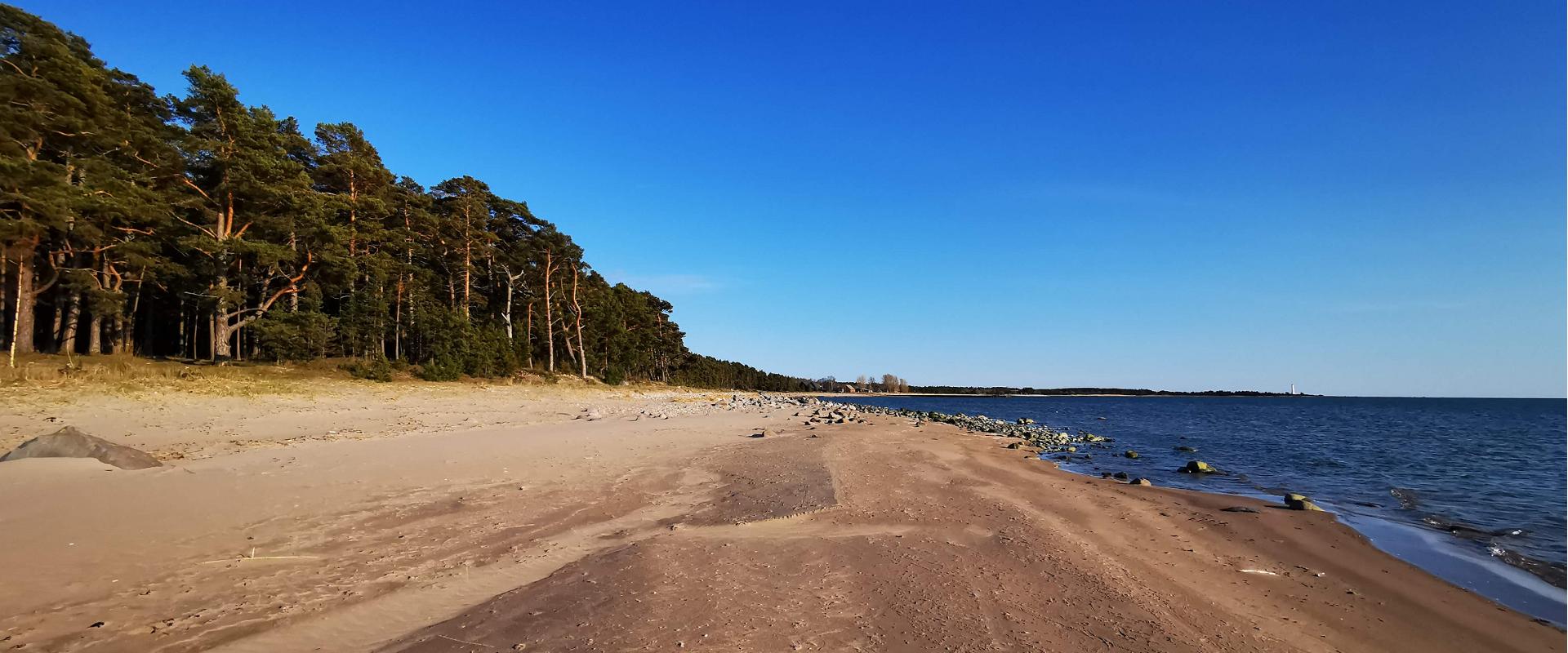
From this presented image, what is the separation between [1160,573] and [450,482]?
352 inches

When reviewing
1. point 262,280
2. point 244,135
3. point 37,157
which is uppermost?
point 244,135

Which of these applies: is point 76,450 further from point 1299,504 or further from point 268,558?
point 1299,504

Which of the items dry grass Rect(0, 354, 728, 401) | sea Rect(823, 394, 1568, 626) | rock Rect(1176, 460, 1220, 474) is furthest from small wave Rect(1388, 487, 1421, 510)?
dry grass Rect(0, 354, 728, 401)

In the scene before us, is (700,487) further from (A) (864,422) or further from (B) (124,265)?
(B) (124,265)

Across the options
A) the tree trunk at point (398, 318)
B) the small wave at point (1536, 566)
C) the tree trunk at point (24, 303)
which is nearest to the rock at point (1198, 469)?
the small wave at point (1536, 566)

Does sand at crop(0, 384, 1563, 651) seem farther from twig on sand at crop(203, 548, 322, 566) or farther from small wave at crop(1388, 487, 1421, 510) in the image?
small wave at crop(1388, 487, 1421, 510)

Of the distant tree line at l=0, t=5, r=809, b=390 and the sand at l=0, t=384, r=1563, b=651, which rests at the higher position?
the distant tree line at l=0, t=5, r=809, b=390

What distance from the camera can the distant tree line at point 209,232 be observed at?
22281 millimetres

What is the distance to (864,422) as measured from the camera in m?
25.8

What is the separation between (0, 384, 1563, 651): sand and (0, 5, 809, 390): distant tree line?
17277 mm

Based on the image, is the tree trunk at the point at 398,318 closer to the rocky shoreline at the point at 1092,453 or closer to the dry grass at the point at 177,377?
the dry grass at the point at 177,377

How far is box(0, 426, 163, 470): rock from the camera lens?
8.23 m

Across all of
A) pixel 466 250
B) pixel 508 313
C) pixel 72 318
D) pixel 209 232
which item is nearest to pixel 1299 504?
pixel 209 232

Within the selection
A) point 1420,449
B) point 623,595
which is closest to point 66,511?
point 623,595
